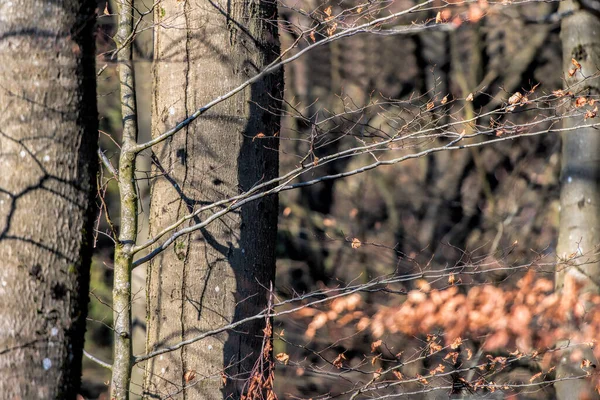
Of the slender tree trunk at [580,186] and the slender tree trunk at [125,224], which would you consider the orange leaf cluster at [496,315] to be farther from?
the slender tree trunk at [125,224]

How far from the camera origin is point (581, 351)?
22.4 ft

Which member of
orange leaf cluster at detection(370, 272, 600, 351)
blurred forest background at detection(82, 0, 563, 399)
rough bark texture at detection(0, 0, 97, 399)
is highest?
blurred forest background at detection(82, 0, 563, 399)

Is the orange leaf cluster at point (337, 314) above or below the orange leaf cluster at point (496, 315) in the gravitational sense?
above

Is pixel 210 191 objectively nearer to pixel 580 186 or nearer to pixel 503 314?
pixel 580 186

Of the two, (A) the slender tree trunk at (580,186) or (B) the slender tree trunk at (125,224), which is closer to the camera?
(B) the slender tree trunk at (125,224)

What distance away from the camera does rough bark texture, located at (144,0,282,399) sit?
438 cm

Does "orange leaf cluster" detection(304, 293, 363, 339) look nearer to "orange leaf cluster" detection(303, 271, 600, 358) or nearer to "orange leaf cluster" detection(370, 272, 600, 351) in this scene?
"orange leaf cluster" detection(303, 271, 600, 358)

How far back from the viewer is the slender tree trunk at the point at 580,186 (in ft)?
22.8

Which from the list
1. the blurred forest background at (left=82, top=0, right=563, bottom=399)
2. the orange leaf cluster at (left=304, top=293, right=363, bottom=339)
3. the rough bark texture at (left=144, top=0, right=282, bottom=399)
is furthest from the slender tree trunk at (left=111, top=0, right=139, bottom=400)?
the blurred forest background at (left=82, top=0, right=563, bottom=399)

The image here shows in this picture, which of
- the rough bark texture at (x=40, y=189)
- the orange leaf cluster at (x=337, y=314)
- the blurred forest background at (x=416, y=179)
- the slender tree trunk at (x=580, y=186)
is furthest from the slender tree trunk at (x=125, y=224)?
the blurred forest background at (x=416, y=179)

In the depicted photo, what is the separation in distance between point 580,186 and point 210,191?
4206mm

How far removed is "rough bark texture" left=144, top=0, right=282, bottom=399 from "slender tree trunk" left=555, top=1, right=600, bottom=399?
3549 millimetres

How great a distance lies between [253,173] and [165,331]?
1076 millimetres

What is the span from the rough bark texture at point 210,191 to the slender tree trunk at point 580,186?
3.55 m
